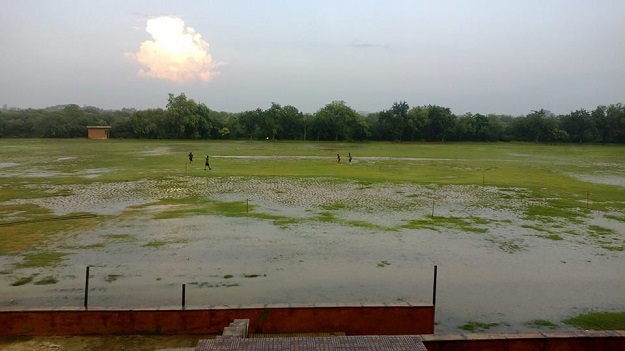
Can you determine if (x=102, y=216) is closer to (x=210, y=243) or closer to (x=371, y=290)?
(x=210, y=243)

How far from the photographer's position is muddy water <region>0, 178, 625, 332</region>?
12.5 meters

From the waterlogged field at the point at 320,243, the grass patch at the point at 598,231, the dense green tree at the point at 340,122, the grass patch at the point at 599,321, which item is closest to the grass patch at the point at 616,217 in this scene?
the waterlogged field at the point at 320,243

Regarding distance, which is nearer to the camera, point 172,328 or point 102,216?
point 172,328

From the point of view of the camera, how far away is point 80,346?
885 cm

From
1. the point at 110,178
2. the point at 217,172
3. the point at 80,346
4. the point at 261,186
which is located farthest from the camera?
the point at 217,172

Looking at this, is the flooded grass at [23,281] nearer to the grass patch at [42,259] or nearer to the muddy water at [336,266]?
the muddy water at [336,266]

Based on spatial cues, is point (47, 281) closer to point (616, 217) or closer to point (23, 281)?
point (23, 281)

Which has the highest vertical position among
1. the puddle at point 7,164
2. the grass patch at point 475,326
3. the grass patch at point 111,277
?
the puddle at point 7,164

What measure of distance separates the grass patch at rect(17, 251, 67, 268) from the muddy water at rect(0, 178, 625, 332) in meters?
0.31

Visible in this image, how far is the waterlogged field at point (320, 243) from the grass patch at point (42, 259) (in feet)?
0.20

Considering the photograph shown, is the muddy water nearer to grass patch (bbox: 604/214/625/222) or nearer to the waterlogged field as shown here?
the waterlogged field

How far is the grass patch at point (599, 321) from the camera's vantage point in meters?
11.2

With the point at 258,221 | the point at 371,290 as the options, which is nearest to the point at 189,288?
the point at 371,290

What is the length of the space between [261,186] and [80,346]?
2296 cm
